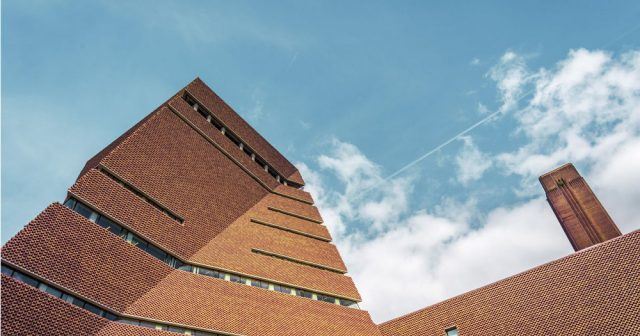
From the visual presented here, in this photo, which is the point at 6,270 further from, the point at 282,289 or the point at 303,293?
the point at 303,293

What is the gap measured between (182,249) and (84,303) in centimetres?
592

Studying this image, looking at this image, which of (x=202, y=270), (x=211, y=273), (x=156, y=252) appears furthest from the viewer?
(x=211, y=273)

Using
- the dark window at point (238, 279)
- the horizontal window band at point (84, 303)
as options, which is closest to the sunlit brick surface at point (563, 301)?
the dark window at point (238, 279)

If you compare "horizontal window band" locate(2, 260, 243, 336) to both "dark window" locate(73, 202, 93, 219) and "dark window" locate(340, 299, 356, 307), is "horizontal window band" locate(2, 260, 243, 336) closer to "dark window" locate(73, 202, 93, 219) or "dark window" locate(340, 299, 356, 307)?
"dark window" locate(73, 202, 93, 219)

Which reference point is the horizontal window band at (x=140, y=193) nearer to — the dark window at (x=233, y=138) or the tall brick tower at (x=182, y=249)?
the tall brick tower at (x=182, y=249)

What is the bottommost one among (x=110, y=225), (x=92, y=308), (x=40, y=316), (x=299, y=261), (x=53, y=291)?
(x=40, y=316)

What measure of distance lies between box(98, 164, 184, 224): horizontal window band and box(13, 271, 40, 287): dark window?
6579 millimetres

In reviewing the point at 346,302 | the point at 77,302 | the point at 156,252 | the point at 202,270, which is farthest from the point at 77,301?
the point at 346,302

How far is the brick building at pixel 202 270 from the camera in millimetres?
16328

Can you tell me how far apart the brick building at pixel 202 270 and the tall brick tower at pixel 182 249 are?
0.06 m

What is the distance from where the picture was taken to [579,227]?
40.2 meters

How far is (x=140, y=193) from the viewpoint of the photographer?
21969 millimetres

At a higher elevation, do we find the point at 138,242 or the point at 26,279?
the point at 138,242

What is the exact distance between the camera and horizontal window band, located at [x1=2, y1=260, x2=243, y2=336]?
49.8 feet
